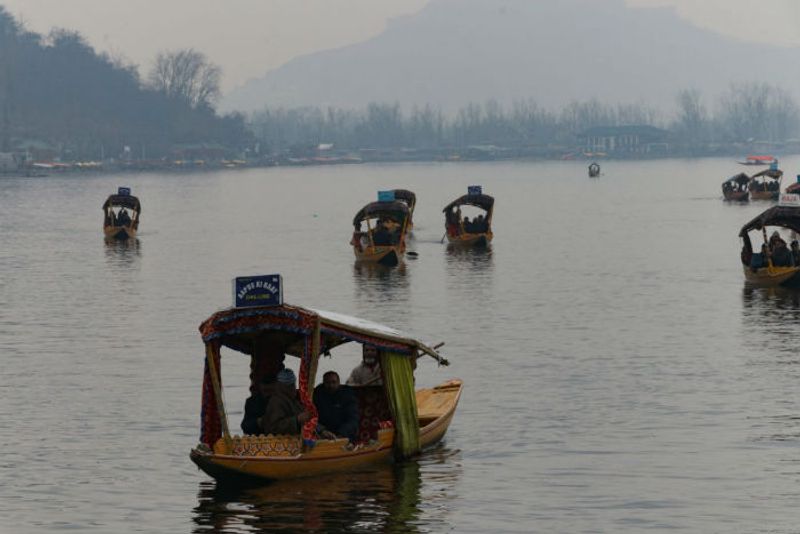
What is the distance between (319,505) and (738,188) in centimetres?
14206

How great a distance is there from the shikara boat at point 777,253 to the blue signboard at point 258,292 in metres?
39.0

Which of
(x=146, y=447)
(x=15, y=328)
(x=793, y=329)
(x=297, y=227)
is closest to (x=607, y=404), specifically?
(x=146, y=447)

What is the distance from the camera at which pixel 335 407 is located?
102ft

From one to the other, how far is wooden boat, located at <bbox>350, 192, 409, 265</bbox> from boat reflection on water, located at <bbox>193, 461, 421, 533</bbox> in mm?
48612

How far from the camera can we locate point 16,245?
352 ft

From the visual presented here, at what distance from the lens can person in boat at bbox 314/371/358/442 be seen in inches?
1219

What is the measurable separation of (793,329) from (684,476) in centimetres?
2332

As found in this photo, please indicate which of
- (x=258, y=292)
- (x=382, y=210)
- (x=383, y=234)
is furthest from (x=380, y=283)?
(x=258, y=292)

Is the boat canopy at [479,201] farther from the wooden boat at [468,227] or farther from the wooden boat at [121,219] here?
the wooden boat at [121,219]

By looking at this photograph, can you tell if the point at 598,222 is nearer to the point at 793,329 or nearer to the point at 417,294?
the point at 417,294

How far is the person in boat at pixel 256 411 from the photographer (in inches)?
1186

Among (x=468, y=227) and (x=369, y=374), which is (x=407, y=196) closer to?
(x=468, y=227)

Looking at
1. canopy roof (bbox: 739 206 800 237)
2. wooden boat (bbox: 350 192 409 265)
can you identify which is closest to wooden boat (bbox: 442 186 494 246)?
wooden boat (bbox: 350 192 409 265)

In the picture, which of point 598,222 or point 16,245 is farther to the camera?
point 598,222
